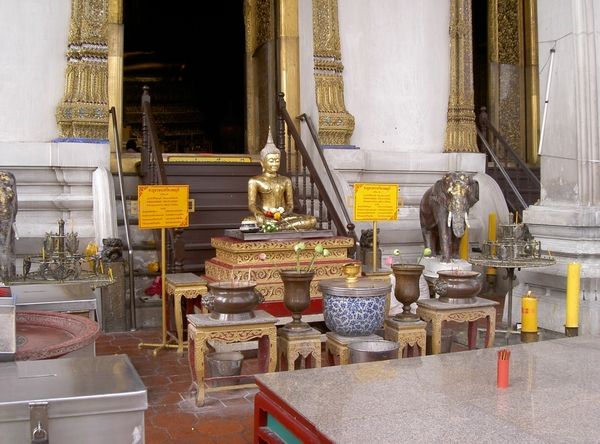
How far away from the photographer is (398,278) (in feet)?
15.9

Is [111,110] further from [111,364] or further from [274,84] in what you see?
[111,364]

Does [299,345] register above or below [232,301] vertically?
below

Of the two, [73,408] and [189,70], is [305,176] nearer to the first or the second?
[73,408]

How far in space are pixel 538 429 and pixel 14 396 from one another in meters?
1.74

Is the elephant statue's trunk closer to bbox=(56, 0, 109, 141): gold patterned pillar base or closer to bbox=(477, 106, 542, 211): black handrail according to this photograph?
bbox=(477, 106, 542, 211): black handrail

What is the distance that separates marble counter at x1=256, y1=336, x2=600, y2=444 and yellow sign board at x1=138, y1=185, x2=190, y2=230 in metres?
3.08

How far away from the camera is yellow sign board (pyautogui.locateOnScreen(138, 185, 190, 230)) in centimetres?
593

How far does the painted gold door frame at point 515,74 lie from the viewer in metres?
12.1

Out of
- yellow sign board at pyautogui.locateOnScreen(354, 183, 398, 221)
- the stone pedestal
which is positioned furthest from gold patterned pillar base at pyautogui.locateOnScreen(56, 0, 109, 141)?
yellow sign board at pyautogui.locateOnScreen(354, 183, 398, 221)

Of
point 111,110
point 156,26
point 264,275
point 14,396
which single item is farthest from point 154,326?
point 156,26

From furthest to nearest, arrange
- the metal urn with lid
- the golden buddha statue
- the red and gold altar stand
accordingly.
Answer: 1. the golden buddha statue
2. the red and gold altar stand
3. the metal urn with lid

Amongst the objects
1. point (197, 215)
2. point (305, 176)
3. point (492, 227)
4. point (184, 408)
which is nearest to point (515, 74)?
point (492, 227)

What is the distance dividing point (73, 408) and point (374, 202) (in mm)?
4531

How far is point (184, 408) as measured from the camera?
4.46m
